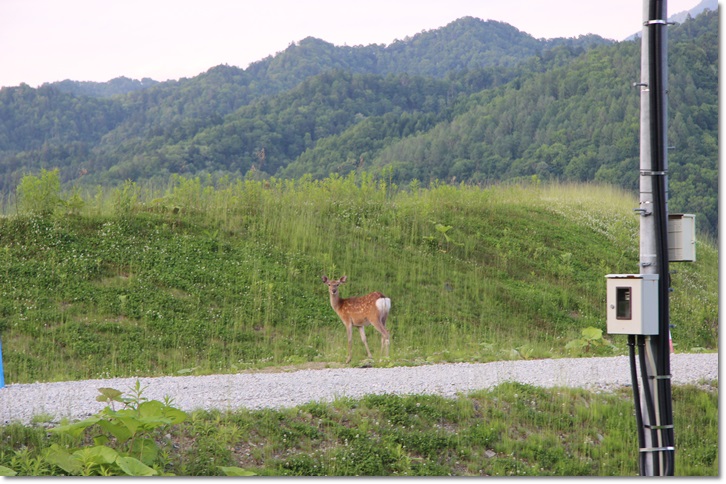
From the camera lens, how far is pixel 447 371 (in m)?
8.39

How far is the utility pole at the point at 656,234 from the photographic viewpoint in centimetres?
557

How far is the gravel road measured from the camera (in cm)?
666

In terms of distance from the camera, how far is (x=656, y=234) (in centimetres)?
562

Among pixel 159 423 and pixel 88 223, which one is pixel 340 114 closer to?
pixel 88 223

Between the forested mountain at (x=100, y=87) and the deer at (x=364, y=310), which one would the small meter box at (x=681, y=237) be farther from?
the forested mountain at (x=100, y=87)

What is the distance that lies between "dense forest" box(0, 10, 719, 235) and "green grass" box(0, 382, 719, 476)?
13156mm

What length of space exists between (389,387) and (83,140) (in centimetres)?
1867

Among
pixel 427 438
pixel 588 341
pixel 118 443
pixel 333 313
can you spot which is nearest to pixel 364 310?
pixel 333 313

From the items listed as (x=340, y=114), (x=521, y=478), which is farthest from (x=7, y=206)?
(x=340, y=114)

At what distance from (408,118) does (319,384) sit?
21.5m

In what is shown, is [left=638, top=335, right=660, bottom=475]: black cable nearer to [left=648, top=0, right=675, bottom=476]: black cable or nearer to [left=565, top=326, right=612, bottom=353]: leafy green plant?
[left=648, top=0, right=675, bottom=476]: black cable

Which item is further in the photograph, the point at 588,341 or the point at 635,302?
the point at 588,341

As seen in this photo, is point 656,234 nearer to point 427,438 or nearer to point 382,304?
point 427,438

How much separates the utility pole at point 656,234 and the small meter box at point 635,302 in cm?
11
